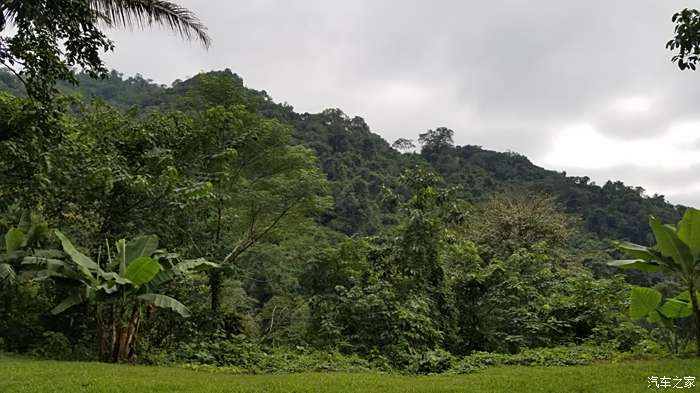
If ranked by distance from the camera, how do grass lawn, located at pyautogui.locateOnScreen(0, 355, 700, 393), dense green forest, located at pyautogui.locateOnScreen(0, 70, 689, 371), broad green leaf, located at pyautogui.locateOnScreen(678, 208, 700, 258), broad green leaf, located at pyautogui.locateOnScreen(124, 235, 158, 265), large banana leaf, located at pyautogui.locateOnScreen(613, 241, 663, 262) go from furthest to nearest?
dense green forest, located at pyautogui.locateOnScreen(0, 70, 689, 371)
broad green leaf, located at pyautogui.locateOnScreen(124, 235, 158, 265)
large banana leaf, located at pyautogui.locateOnScreen(613, 241, 663, 262)
broad green leaf, located at pyautogui.locateOnScreen(678, 208, 700, 258)
grass lawn, located at pyautogui.locateOnScreen(0, 355, 700, 393)

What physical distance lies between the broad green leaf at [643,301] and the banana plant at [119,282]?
6776 mm

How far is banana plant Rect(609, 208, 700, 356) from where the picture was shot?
732 cm

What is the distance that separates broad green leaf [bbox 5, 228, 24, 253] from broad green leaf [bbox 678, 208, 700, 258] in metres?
9.75

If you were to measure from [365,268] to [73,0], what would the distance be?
8564 millimetres

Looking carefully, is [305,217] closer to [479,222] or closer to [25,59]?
[479,222]

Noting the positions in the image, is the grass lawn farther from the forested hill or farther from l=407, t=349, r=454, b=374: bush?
the forested hill

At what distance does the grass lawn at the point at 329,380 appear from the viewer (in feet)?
19.1

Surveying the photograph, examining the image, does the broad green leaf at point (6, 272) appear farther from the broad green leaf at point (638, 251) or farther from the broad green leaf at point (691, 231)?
the broad green leaf at point (691, 231)

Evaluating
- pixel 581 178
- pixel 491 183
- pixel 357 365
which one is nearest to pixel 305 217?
pixel 357 365

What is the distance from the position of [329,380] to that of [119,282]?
3524 millimetres

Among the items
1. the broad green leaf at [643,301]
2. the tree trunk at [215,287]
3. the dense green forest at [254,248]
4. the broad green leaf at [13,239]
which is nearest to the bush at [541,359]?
the dense green forest at [254,248]

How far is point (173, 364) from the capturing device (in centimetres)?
855

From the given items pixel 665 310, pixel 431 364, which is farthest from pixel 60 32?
pixel 665 310

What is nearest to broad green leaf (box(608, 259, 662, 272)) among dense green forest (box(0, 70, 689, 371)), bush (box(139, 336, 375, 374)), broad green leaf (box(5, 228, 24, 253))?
dense green forest (box(0, 70, 689, 371))
